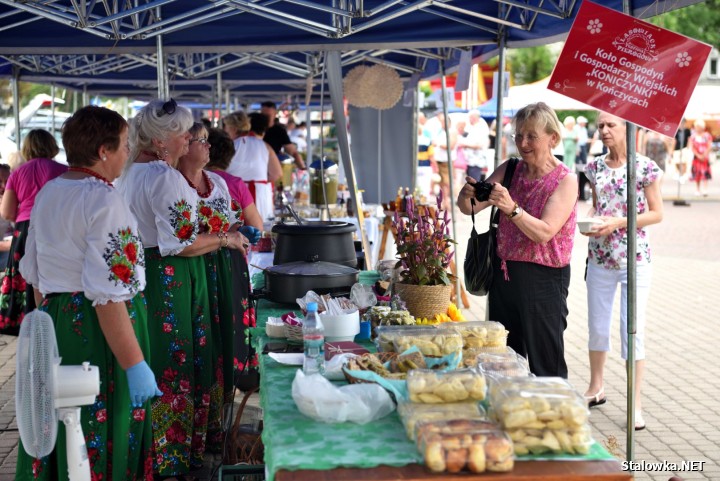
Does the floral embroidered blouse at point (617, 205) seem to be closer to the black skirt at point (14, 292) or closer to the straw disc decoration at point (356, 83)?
the black skirt at point (14, 292)

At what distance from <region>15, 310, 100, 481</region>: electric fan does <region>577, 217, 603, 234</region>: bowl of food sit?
267cm

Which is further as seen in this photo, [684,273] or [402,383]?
[684,273]

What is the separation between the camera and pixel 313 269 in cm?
382

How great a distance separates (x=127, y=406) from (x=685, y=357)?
5037 millimetres

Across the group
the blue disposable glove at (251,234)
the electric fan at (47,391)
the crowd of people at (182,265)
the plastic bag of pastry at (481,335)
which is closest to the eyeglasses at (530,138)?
the crowd of people at (182,265)

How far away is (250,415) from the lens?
484 cm

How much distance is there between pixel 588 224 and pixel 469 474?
276 centimetres

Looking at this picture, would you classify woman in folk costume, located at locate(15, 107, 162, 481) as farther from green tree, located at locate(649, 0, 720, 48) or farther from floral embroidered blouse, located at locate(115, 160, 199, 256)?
green tree, located at locate(649, 0, 720, 48)

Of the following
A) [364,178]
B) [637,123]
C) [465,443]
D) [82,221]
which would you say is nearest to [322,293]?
[82,221]

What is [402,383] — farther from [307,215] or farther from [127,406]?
[307,215]

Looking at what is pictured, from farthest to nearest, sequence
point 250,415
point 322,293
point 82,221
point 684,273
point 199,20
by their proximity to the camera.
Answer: point 684,273, point 199,20, point 250,415, point 322,293, point 82,221

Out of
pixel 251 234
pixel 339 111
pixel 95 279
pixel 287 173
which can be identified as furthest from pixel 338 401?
pixel 287 173

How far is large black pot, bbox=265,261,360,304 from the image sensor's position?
149 inches

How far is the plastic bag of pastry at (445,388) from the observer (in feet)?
7.73
